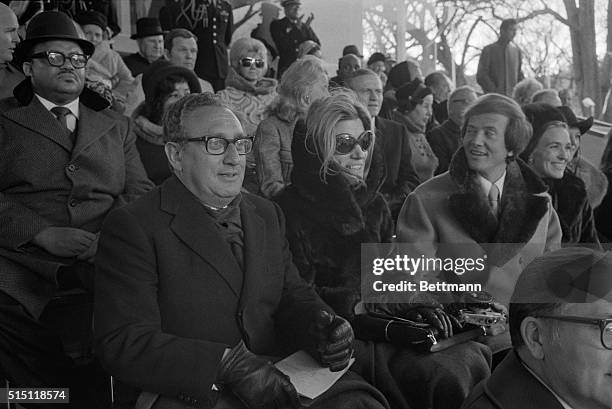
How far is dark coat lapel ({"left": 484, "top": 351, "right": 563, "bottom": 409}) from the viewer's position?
5.08 feet

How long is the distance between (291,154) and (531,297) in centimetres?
99

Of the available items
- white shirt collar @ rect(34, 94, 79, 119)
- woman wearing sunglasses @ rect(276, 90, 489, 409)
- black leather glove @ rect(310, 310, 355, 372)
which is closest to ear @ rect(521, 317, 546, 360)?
black leather glove @ rect(310, 310, 355, 372)

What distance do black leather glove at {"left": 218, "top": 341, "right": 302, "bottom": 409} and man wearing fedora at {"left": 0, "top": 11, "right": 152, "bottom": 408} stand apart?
0.53 m

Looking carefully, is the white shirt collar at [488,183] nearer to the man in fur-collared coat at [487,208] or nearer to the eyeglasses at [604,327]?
the man in fur-collared coat at [487,208]

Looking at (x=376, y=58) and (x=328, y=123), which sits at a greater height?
(x=376, y=58)

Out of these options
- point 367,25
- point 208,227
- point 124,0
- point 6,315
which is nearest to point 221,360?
point 208,227

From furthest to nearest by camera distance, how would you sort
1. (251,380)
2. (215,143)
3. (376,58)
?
(376,58)
(215,143)
(251,380)

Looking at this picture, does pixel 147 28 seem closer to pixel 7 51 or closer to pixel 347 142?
pixel 7 51

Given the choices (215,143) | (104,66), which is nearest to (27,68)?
(215,143)

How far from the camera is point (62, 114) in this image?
7.11 feet

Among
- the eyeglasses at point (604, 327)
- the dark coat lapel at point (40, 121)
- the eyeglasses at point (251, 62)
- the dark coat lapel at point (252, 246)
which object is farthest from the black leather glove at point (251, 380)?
the eyeglasses at point (251, 62)

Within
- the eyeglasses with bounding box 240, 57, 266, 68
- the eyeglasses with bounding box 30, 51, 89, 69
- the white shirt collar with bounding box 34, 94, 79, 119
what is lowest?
the white shirt collar with bounding box 34, 94, 79, 119

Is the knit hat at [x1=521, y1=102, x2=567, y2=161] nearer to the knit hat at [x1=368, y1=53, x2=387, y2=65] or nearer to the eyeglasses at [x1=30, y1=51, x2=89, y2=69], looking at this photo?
the knit hat at [x1=368, y1=53, x2=387, y2=65]

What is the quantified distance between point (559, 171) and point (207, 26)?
191 cm
